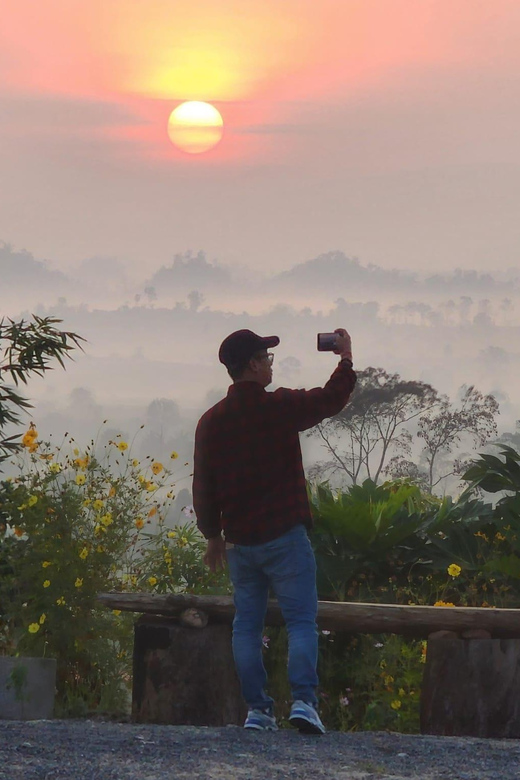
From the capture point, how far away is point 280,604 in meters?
5.07

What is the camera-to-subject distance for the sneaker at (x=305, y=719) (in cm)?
489

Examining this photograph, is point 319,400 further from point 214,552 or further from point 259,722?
point 259,722

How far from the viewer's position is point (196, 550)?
774cm

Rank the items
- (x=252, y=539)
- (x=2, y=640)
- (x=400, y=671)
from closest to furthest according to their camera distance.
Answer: (x=252, y=539) < (x=400, y=671) < (x=2, y=640)

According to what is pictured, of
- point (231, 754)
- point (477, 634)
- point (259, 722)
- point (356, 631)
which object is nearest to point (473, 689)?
point (477, 634)

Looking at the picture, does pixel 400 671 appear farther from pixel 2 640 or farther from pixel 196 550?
pixel 2 640

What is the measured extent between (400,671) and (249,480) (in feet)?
7.21

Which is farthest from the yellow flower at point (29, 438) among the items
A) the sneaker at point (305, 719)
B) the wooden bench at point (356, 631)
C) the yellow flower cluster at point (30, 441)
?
the sneaker at point (305, 719)

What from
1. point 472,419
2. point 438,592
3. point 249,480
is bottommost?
point 438,592

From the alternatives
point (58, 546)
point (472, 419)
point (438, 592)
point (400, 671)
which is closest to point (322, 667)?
point (400, 671)

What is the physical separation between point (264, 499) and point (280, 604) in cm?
53

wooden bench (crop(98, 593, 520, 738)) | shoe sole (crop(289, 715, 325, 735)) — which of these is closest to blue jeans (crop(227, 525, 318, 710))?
shoe sole (crop(289, 715, 325, 735))

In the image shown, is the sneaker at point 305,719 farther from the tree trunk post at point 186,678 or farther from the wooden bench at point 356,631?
the tree trunk post at point 186,678

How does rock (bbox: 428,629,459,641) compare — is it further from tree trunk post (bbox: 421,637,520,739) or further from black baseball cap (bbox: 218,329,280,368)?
black baseball cap (bbox: 218,329,280,368)
